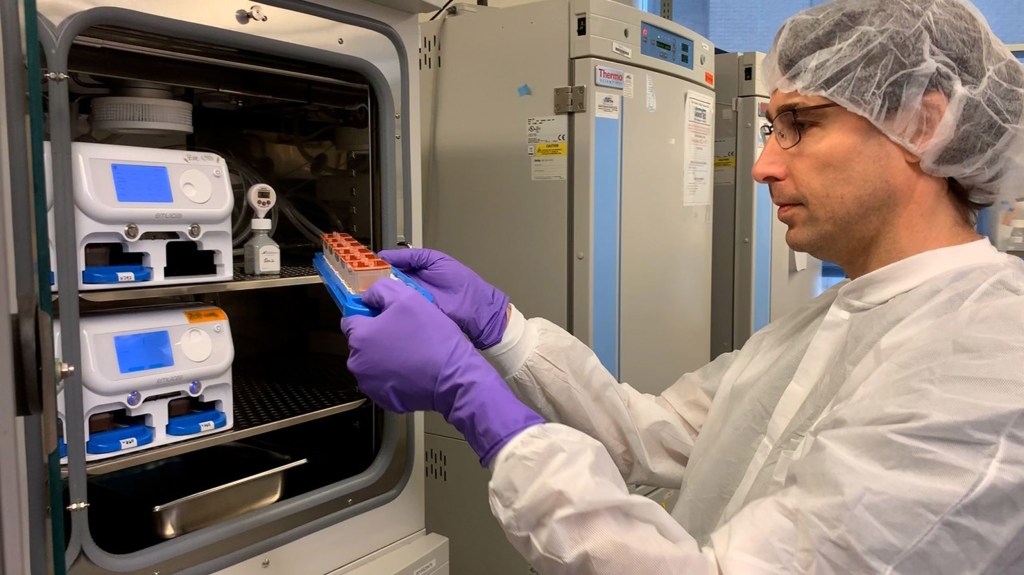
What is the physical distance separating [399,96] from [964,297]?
898mm

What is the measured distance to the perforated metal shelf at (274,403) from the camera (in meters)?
1.05

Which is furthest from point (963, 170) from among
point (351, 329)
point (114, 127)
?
point (114, 127)

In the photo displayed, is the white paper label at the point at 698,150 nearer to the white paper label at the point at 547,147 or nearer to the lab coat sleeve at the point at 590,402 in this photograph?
the white paper label at the point at 547,147

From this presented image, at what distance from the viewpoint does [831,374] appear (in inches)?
40.7

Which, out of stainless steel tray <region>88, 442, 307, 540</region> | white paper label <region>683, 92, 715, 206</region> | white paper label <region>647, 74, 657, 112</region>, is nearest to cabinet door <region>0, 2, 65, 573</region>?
stainless steel tray <region>88, 442, 307, 540</region>

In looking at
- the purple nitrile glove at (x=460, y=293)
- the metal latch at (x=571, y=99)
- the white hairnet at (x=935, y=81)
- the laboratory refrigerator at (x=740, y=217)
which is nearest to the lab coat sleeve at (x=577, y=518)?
the purple nitrile glove at (x=460, y=293)

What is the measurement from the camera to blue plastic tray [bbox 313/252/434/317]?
1.02 meters

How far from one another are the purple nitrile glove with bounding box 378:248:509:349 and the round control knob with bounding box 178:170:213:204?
30 centimetres

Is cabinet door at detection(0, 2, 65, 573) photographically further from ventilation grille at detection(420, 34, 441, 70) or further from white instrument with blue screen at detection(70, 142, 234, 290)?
ventilation grille at detection(420, 34, 441, 70)

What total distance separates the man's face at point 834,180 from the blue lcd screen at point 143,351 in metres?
0.90

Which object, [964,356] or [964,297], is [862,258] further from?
[964,356]

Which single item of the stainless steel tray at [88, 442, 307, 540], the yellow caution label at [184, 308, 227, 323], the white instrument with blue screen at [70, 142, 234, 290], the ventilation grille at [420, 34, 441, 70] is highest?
the ventilation grille at [420, 34, 441, 70]

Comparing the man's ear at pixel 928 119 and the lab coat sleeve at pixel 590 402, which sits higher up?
the man's ear at pixel 928 119

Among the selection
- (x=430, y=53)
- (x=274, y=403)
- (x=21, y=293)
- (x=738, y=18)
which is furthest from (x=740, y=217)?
(x=21, y=293)
